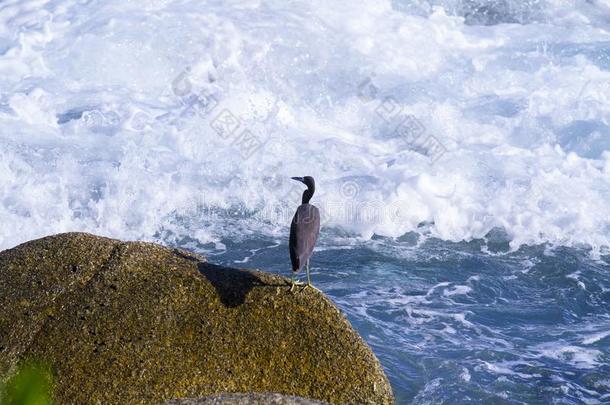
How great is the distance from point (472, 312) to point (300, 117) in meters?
5.96

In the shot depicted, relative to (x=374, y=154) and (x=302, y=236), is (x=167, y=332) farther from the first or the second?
(x=374, y=154)

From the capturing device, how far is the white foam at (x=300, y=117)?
1097 centimetres

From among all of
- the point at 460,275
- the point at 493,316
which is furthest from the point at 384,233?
the point at 493,316

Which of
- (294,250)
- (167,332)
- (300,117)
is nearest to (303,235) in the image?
Answer: (294,250)

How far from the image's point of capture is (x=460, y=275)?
9516 mm

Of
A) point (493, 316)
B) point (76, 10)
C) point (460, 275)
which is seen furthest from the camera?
point (76, 10)

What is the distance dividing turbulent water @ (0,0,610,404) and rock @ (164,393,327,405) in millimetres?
2129

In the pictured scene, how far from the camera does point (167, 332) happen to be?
5.18 m

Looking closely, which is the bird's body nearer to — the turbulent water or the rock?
the rock

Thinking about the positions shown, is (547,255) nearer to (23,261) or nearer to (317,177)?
(317,177)

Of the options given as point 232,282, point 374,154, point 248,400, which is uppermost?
point 232,282

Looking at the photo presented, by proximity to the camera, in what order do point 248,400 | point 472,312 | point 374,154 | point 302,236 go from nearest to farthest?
point 248,400 < point 302,236 < point 472,312 < point 374,154

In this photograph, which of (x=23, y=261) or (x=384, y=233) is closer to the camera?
(x=23, y=261)

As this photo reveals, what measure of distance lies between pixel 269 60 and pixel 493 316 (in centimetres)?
780
